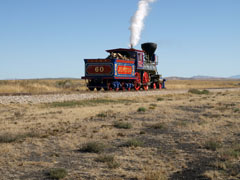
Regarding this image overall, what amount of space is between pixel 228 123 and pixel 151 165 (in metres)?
6.17

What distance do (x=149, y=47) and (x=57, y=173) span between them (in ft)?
87.7

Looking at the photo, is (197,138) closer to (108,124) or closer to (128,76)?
(108,124)

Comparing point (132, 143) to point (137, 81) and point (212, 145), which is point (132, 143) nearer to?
point (212, 145)

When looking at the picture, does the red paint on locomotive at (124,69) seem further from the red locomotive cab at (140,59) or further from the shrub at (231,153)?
Result: the shrub at (231,153)

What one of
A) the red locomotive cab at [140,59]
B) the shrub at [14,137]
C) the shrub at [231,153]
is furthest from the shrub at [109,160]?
the red locomotive cab at [140,59]

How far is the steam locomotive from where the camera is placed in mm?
25505

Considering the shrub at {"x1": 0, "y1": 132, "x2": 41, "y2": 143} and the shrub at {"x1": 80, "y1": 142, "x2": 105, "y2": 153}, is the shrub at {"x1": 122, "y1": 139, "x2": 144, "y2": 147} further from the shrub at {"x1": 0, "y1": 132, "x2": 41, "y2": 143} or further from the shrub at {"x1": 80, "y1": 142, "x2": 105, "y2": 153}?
the shrub at {"x1": 0, "y1": 132, "x2": 41, "y2": 143}

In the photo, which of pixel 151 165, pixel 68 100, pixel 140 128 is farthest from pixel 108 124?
pixel 68 100

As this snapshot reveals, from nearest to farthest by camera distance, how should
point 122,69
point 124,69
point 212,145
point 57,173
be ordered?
1. point 57,173
2. point 212,145
3. point 122,69
4. point 124,69

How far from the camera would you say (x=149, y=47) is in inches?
1226

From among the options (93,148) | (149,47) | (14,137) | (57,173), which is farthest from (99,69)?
(57,173)

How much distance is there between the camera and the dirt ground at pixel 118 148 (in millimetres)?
5716

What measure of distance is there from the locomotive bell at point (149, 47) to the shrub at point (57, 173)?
2651 cm

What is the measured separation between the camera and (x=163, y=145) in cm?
801
